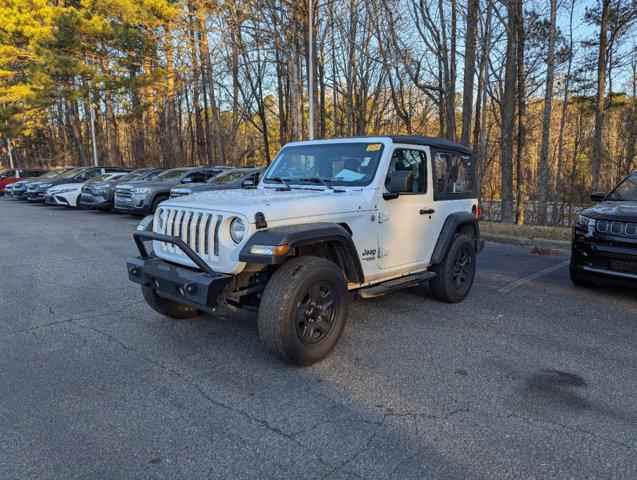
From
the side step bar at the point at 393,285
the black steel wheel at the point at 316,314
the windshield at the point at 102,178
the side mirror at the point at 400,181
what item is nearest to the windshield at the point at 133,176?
the windshield at the point at 102,178

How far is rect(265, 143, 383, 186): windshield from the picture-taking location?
4.59 meters

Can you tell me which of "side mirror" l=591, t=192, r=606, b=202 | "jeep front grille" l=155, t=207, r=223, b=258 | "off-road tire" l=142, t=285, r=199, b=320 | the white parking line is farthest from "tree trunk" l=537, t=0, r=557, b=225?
"jeep front grille" l=155, t=207, r=223, b=258

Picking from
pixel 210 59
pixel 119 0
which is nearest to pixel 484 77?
pixel 210 59

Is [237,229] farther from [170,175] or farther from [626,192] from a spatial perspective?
[170,175]

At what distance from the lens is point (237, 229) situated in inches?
143

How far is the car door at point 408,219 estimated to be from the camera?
460 cm

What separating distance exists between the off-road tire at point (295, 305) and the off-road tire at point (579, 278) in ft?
12.7

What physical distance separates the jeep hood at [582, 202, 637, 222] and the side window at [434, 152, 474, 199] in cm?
153

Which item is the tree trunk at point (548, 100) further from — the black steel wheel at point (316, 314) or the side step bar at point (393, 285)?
the black steel wheel at point (316, 314)

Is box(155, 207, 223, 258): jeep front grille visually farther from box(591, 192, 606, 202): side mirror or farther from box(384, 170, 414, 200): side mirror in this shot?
box(591, 192, 606, 202): side mirror

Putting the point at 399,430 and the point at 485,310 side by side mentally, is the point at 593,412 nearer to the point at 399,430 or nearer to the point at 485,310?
the point at 399,430

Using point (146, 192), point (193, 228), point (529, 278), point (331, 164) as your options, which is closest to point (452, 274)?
point (331, 164)

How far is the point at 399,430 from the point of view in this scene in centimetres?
290

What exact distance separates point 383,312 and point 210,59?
22.6 m
